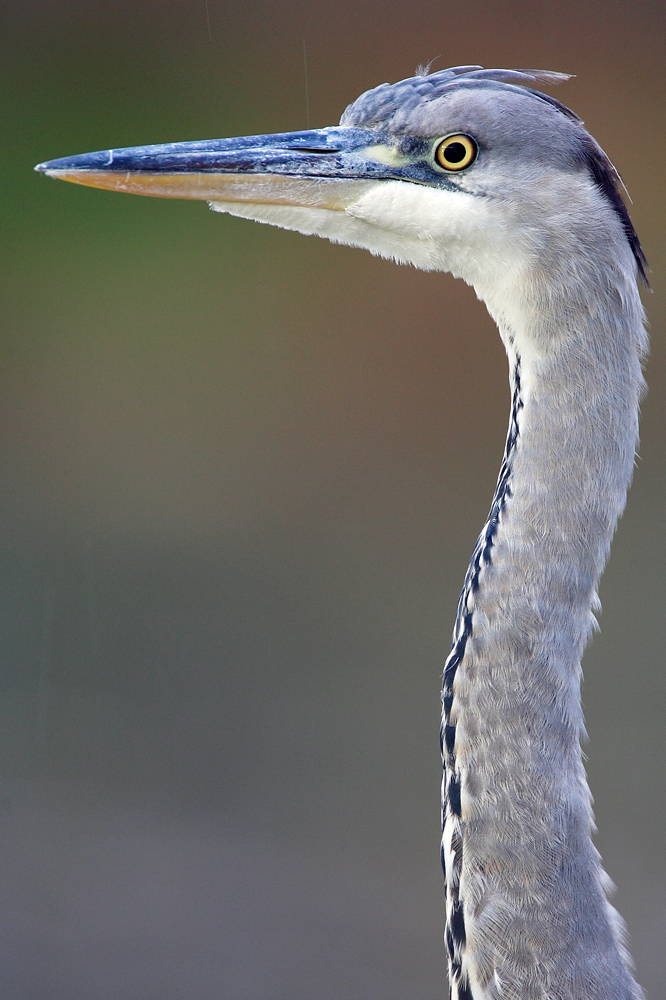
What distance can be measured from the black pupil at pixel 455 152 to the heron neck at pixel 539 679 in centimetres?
21

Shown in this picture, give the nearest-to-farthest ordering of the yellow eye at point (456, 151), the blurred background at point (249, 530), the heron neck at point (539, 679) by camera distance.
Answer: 1. the heron neck at point (539, 679)
2. the yellow eye at point (456, 151)
3. the blurred background at point (249, 530)

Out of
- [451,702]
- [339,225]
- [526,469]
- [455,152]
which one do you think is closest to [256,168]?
[339,225]

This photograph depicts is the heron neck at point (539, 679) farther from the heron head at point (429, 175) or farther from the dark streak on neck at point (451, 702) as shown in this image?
the heron head at point (429, 175)

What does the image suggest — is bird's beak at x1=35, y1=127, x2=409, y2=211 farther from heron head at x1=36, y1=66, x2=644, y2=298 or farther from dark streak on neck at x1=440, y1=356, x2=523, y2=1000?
dark streak on neck at x1=440, y1=356, x2=523, y2=1000

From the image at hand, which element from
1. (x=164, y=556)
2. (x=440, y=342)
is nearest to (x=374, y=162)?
(x=440, y=342)

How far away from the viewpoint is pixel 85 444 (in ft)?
12.7

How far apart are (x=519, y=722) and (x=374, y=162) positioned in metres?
0.61

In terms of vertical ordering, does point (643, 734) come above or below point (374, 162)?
below

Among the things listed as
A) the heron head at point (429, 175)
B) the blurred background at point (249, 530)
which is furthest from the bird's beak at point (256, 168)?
the blurred background at point (249, 530)

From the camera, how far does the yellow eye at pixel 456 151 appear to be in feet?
3.25

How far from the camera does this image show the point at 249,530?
3.82 m

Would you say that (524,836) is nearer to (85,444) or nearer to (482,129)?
(482,129)

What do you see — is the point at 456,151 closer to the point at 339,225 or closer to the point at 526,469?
the point at 339,225

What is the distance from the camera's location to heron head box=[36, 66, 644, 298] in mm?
951
